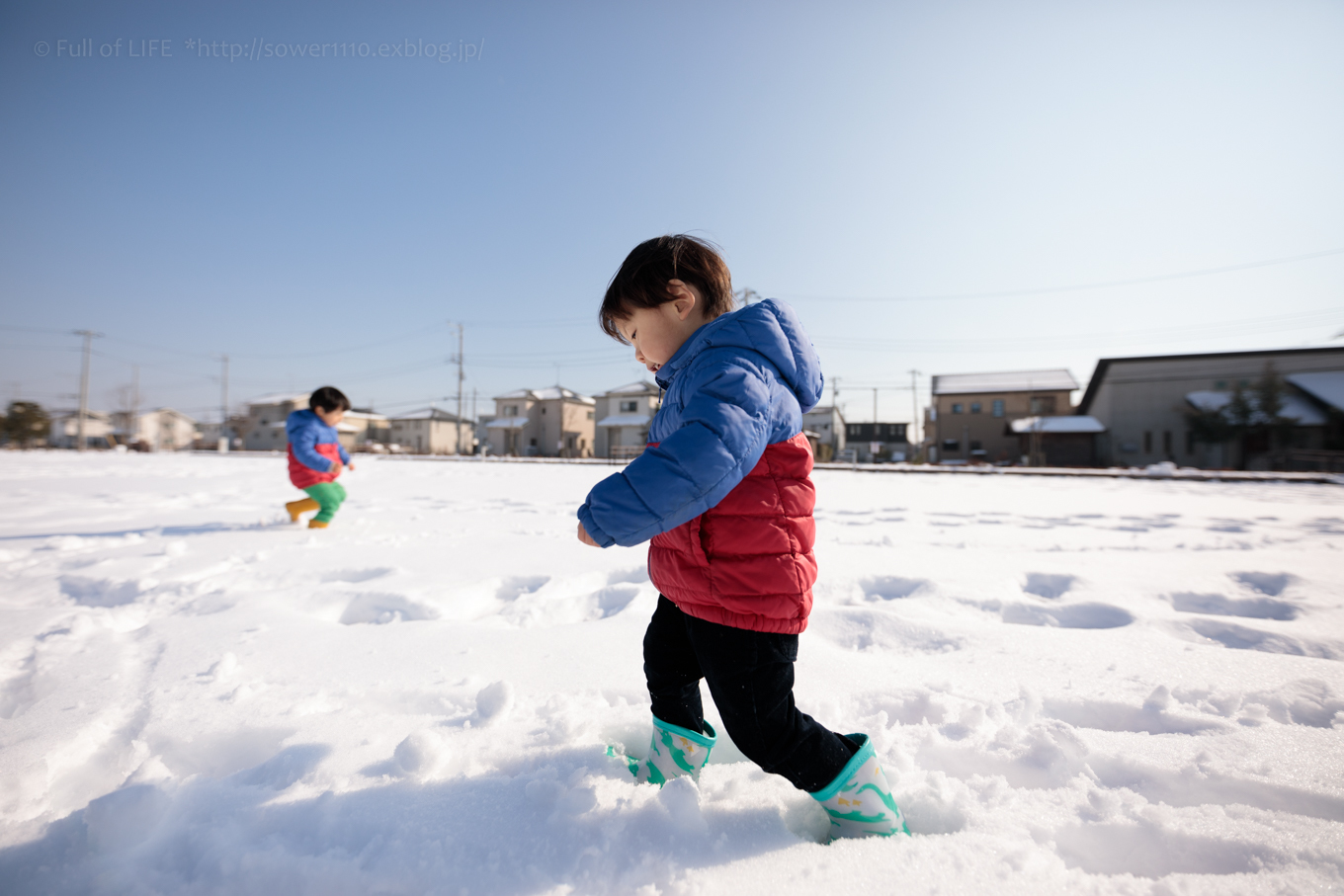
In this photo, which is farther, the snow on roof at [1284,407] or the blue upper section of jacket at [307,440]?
the snow on roof at [1284,407]

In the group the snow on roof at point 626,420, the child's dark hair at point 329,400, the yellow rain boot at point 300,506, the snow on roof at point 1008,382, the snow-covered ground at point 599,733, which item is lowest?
the snow-covered ground at point 599,733

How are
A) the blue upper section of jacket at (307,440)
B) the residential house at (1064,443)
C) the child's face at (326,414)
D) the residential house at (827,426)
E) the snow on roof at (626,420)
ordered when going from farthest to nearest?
the residential house at (827,426)
the snow on roof at (626,420)
the residential house at (1064,443)
the child's face at (326,414)
the blue upper section of jacket at (307,440)

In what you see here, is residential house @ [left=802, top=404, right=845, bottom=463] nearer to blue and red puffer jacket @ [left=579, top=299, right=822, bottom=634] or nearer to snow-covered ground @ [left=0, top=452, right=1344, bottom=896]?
snow-covered ground @ [left=0, top=452, right=1344, bottom=896]

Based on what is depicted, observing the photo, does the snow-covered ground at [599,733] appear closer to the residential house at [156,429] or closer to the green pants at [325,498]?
the green pants at [325,498]

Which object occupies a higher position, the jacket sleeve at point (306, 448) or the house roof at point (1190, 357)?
the house roof at point (1190, 357)

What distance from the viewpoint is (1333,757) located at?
1.20 metres

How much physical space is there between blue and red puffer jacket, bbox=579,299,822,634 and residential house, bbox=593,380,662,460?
110 ft

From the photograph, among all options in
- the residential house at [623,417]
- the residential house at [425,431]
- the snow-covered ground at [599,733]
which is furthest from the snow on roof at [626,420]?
the snow-covered ground at [599,733]

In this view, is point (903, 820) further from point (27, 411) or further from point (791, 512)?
point (27, 411)

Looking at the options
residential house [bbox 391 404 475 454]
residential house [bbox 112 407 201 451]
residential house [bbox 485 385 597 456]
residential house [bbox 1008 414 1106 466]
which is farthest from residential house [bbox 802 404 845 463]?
residential house [bbox 112 407 201 451]

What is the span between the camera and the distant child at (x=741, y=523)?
90 centimetres

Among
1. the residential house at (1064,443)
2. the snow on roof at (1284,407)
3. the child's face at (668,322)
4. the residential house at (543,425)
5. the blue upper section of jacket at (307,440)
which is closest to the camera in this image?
the child's face at (668,322)

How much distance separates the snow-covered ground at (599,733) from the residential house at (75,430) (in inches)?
2337

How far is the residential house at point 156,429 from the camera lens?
4894 centimetres
